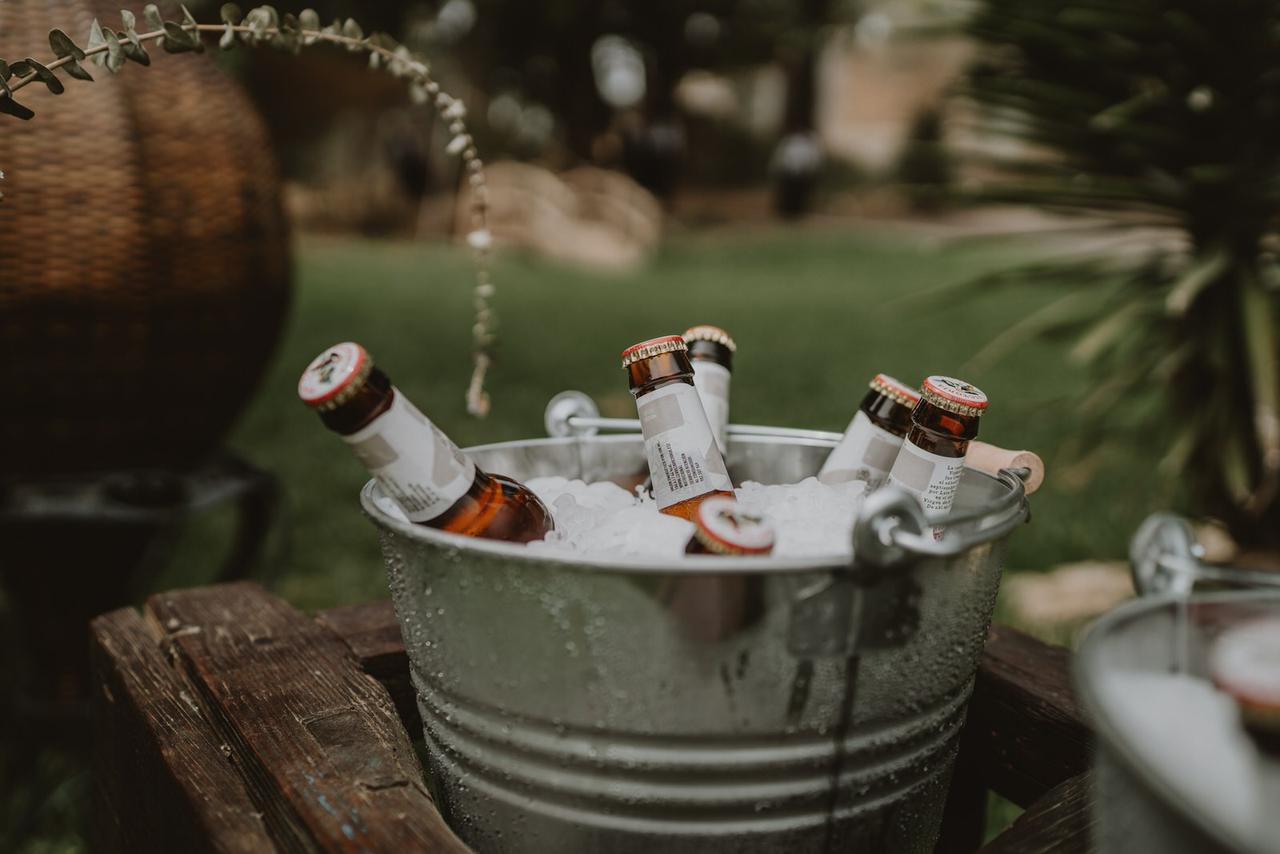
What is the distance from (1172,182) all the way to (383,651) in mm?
1818

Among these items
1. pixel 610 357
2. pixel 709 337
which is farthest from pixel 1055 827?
pixel 610 357

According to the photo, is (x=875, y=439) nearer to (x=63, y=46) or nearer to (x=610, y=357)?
(x=63, y=46)

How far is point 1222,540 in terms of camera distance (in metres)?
2.52

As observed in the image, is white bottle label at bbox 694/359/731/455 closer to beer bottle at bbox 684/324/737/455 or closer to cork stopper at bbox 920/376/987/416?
beer bottle at bbox 684/324/737/455

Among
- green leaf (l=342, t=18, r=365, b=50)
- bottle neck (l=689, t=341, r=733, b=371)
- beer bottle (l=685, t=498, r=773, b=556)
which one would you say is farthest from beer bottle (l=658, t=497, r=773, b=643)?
green leaf (l=342, t=18, r=365, b=50)

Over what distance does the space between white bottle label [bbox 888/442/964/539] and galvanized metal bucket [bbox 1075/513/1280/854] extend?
0.19 meters

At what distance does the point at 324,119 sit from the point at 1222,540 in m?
10.3

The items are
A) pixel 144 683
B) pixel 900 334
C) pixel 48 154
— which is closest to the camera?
pixel 144 683

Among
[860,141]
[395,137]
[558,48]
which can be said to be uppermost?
[558,48]

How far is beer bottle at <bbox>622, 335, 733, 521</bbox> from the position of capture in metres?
0.86

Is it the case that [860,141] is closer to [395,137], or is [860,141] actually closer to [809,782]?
[395,137]

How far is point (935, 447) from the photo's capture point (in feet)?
2.70

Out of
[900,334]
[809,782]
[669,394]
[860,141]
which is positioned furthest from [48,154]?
[860,141]

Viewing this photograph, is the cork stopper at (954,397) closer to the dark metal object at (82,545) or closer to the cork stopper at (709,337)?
the cork stopper at (709,337)
